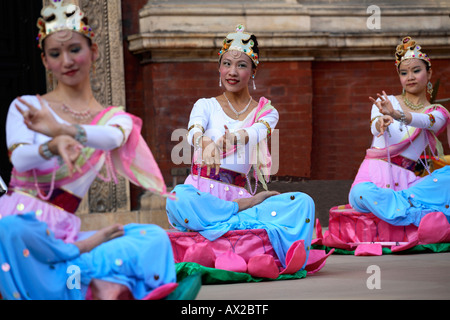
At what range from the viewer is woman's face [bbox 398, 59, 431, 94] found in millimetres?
7285

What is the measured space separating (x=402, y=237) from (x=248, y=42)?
7.07ft

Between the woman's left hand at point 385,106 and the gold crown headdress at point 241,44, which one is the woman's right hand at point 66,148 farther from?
the woman's left hand at point 385,106

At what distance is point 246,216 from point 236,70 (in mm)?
985

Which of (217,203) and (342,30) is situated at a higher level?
(342,30)

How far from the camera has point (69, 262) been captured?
3955 mm

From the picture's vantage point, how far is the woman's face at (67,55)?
13.5 ft

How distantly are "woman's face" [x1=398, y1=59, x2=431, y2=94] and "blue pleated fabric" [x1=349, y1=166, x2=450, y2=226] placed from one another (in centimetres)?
70

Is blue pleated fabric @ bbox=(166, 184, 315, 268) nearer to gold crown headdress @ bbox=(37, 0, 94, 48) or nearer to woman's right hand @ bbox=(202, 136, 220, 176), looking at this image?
woman's right hand @ bbox=(202, 136, 220, 176)

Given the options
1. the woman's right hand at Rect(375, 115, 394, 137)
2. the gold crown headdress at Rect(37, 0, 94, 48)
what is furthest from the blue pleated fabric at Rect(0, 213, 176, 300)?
the woman's right hand at Rect(375, 115, 394, 137)

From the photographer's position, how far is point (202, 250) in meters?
5.63

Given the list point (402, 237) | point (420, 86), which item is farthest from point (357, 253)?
point (420, 86)
